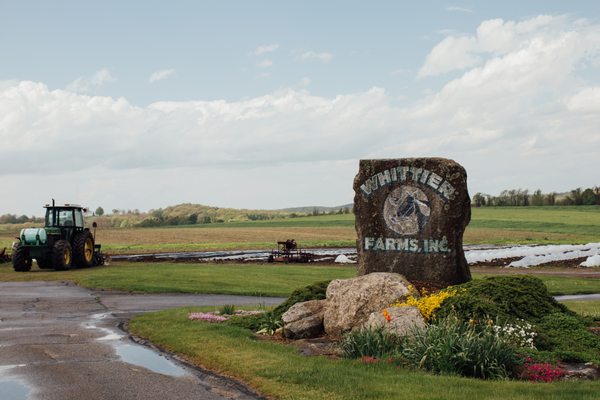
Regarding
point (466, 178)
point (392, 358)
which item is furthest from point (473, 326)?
point (466, 178)

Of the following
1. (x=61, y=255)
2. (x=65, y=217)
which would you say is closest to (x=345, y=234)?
(x=65, y=217)

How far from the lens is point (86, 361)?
15.3 metres

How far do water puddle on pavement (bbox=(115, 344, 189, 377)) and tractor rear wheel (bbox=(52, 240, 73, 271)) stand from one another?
25930 mm

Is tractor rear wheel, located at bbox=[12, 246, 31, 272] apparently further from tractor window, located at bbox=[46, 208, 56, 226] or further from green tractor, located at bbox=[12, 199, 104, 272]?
tractor window, located at bbox=[46, 208, 56, 226]

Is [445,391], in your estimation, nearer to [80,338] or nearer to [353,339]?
[353,339]

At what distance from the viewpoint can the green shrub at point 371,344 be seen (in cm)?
1478

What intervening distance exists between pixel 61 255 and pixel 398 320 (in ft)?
Answer: 99.7

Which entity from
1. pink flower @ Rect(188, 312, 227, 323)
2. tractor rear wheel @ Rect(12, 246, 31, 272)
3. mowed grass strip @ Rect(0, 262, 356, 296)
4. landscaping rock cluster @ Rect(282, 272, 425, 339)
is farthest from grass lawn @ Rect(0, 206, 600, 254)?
landscaping rock cluster @ Rect(282, 272, 425, 339)

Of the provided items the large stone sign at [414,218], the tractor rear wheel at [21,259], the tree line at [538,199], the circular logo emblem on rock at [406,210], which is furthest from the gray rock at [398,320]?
the tree line at [538,199]

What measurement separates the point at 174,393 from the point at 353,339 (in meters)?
4.16

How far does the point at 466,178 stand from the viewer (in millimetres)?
20188

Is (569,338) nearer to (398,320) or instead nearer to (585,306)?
(398,320)

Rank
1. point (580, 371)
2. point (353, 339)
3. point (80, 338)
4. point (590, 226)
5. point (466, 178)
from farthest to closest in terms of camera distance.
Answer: point (590, 226)
point (466, 178)
point (80, 338)
point (353, 339)
point (580, 371)

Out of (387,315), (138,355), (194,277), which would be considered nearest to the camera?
(387,315)
